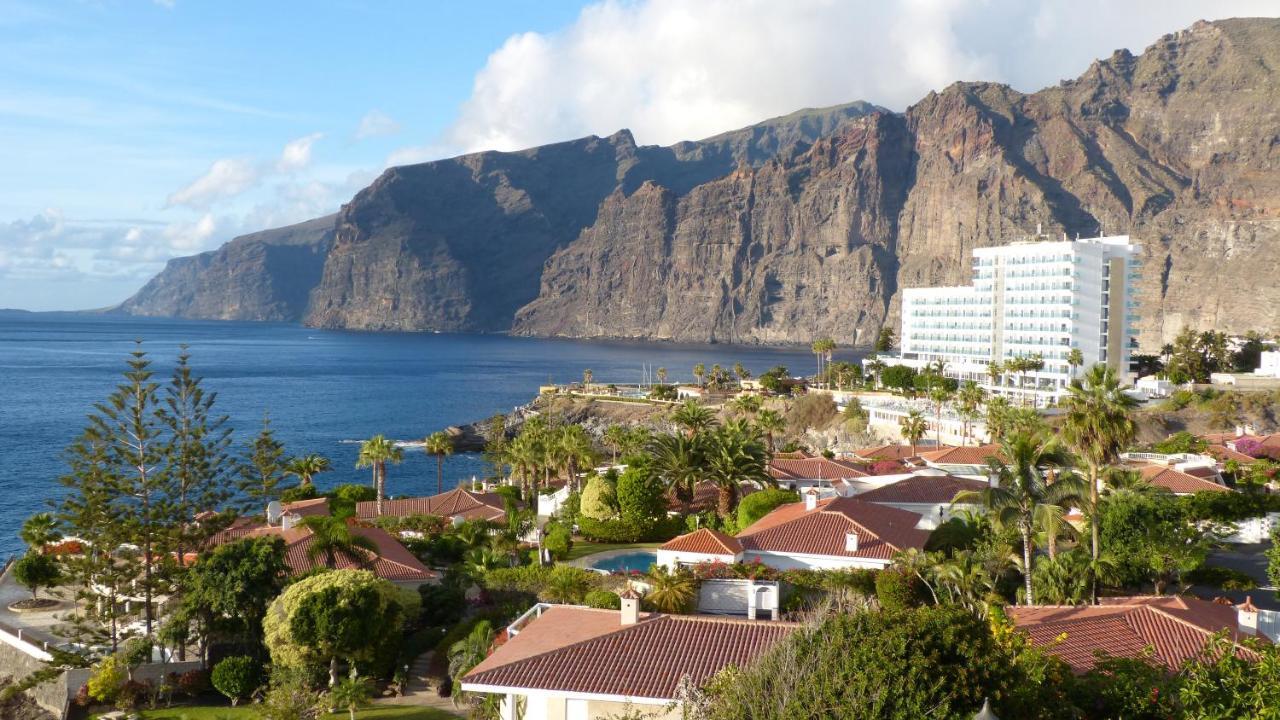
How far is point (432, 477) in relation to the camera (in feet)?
279

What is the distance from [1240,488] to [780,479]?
2070cm

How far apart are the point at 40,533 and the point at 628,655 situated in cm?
2820

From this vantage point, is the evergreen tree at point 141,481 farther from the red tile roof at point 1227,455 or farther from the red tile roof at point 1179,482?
the red tile roof at point 1227,455

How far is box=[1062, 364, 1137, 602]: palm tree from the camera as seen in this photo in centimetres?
3070

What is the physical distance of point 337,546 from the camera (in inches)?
1185

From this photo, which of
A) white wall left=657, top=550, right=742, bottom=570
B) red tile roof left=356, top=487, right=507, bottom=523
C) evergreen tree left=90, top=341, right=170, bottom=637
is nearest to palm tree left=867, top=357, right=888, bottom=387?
red tile roof left=356, top=487, right=507, bottom=523

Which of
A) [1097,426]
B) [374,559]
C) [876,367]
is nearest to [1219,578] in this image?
→ [1097,426]

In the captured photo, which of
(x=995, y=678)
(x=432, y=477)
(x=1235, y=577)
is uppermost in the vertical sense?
(x=995, y=678)

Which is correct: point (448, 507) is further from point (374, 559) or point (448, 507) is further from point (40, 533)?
point (40, 533)

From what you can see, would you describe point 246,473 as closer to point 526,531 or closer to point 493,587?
point 526,531

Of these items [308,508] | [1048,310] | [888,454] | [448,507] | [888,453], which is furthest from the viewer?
[1048,310]

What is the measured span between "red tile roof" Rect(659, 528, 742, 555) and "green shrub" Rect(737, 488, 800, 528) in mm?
7640

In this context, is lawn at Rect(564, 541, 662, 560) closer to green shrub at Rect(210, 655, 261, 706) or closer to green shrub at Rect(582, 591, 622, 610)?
green shrub at Rect(582, 591, 622, 610)

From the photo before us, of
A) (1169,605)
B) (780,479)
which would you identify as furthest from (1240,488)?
(1169,605)
